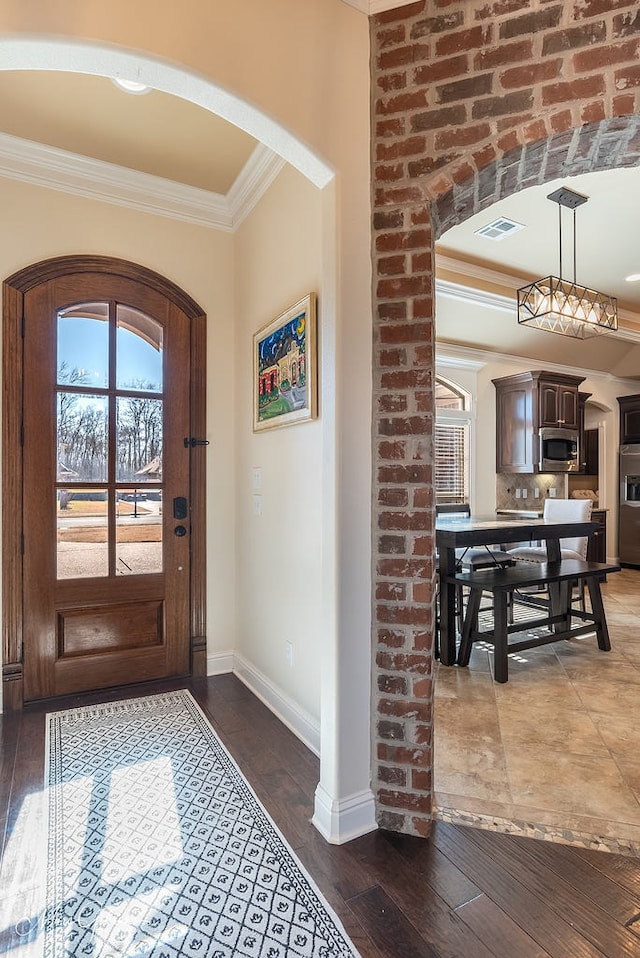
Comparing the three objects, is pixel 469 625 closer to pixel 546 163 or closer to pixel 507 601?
pixel 507 601

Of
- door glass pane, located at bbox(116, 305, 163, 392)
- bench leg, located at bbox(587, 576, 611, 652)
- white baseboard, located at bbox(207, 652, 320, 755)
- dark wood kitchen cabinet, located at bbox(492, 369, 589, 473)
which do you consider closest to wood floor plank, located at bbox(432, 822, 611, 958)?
white baseboard, located at bbox(207, 652, 320, 755)

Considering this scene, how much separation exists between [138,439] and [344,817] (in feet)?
7.26

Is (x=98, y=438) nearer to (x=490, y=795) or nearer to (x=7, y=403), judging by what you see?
(x=7, y=403)

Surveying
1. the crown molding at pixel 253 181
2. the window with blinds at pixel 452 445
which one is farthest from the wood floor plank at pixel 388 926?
the window with blinds at pixel 452 445

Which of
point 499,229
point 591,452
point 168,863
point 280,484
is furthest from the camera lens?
point 591,452

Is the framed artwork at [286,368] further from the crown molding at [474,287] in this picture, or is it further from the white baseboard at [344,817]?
the crown molding at [474,287]

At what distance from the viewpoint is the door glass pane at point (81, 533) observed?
275 cm

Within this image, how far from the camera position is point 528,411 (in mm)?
5855

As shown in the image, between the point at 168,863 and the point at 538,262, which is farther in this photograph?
the point at 538,262

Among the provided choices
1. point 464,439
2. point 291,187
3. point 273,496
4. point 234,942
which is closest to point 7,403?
point 273,496

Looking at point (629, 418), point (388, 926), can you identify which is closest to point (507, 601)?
point (388, 926)

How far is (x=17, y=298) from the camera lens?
264 centimetres

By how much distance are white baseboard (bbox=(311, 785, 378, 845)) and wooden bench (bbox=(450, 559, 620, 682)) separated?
1.65 meters

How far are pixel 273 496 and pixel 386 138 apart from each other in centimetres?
167
